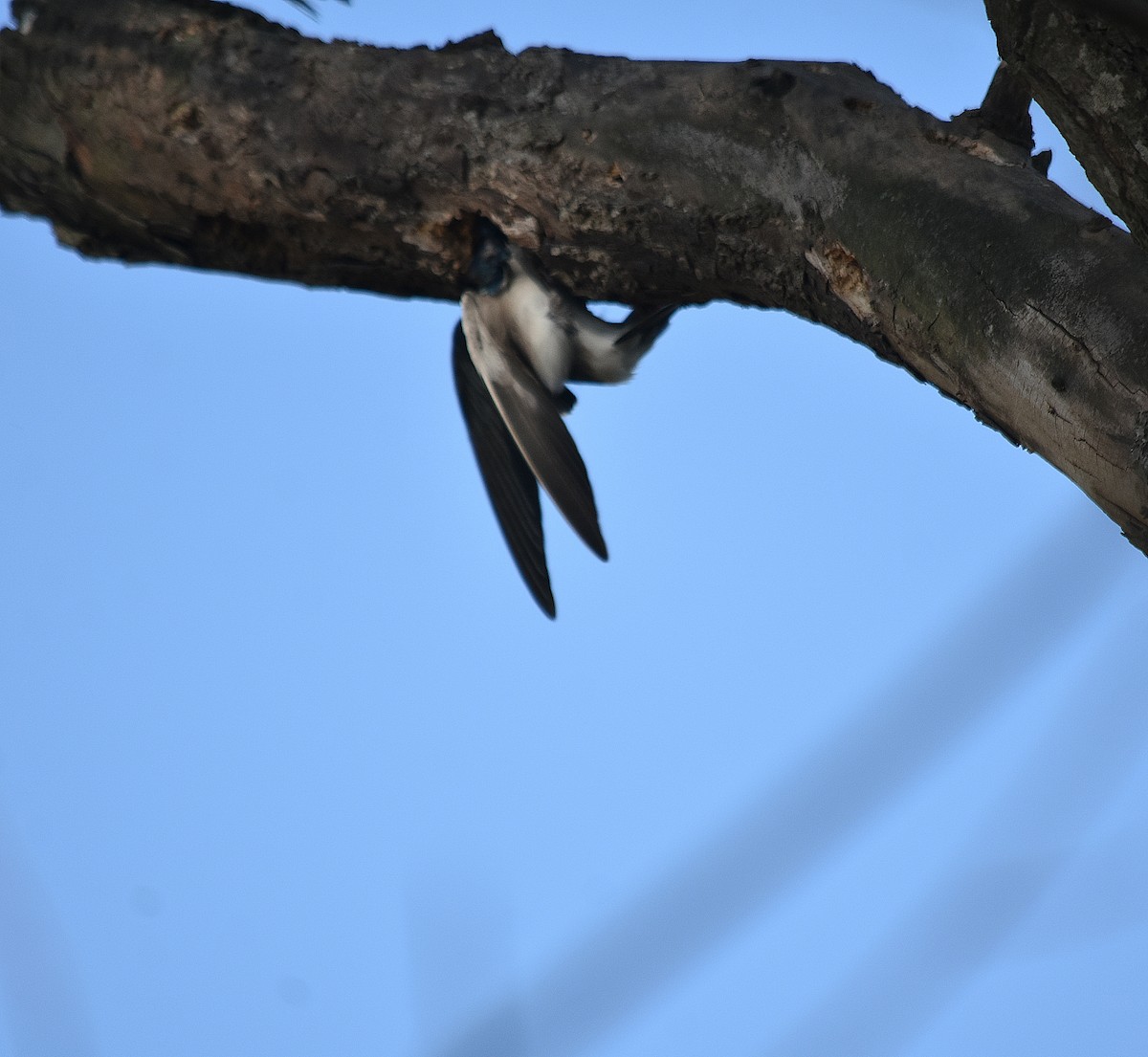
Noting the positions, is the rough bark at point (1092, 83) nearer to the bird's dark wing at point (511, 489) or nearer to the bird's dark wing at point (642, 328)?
the bird's dark wing at point (642, 328)

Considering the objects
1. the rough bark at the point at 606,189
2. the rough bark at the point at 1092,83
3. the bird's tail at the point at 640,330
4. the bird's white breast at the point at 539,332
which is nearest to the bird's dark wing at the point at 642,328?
the bird's tail at the point at 640,330

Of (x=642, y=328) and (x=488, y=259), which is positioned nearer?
(x=488, y=259)

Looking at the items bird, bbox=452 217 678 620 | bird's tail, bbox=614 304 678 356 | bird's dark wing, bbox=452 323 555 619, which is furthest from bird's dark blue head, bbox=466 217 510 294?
bird's dark wing, bbox=452 323 555 619

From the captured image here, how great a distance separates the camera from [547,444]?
9.00ft

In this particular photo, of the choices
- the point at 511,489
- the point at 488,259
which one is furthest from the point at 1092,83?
the point at 511,489

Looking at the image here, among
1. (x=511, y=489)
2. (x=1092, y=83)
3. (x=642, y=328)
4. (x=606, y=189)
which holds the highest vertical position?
(x=511, y=489)

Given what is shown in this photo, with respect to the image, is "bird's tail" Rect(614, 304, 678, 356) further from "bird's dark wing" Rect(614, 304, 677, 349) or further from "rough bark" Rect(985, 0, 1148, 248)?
"rough bark" Rect(985, 0, 1148, 248)

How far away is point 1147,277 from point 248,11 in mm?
1510

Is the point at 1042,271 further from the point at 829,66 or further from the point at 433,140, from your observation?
the point at 433,140

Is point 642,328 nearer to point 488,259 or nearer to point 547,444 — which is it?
point 547,444

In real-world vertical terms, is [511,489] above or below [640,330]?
above

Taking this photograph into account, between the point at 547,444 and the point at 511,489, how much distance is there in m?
0.46

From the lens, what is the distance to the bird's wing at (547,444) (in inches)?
107

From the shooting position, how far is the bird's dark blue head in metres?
2.07
